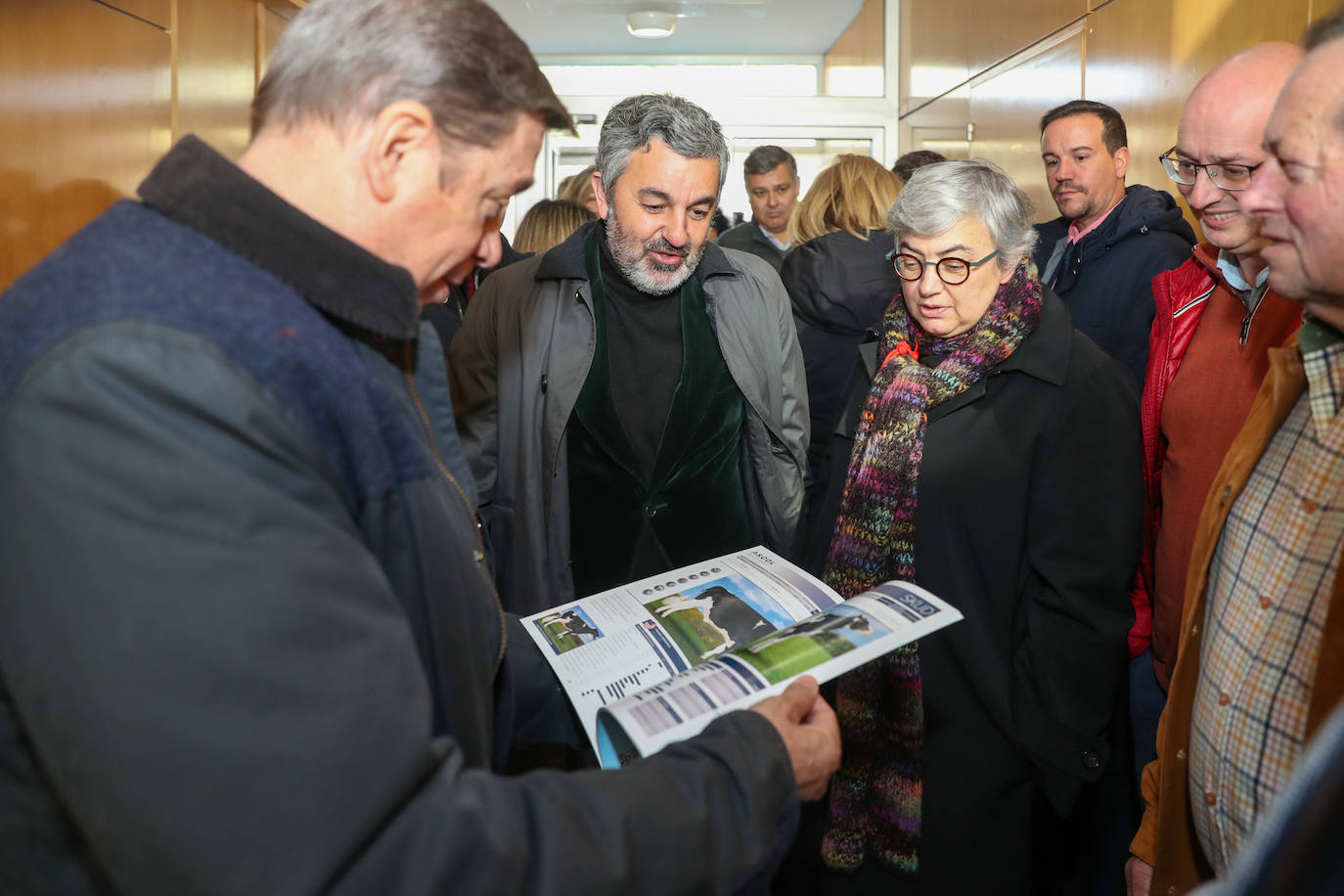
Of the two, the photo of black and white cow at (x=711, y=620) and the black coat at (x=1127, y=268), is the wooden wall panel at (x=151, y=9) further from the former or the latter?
the black coat at (x=1127, y=268)

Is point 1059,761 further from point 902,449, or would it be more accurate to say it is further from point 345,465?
point 345,465

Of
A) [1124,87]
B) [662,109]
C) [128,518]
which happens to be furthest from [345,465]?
[1124,87]

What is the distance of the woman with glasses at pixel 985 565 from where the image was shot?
1843 mm

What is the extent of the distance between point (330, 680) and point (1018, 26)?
5625 mm

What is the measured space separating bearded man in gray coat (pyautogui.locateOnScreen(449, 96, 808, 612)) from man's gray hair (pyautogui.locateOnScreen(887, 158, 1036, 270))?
21.5 inches

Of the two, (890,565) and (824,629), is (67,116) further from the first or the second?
(824,629)

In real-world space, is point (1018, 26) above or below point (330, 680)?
above

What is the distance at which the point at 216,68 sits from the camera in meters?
4.02

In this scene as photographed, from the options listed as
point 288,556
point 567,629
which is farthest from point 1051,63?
point 288,556

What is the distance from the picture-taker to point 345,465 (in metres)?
0.83

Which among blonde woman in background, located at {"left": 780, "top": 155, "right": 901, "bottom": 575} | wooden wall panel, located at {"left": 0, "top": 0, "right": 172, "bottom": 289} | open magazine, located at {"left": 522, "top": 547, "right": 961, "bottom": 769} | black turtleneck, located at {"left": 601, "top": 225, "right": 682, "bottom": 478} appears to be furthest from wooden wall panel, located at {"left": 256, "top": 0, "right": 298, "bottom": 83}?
open magazine, located at {"left": 522, "top": 547, "right": 961, "bottom": 769}

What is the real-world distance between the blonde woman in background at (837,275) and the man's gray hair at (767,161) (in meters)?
2.12

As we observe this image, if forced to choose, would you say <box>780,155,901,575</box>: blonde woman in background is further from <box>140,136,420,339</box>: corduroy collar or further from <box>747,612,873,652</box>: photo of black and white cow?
<box>140,136,420,339</box>: corduroy collar

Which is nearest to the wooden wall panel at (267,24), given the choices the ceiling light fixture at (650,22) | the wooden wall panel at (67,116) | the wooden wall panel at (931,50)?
the wooden wall panel at (67,116)
